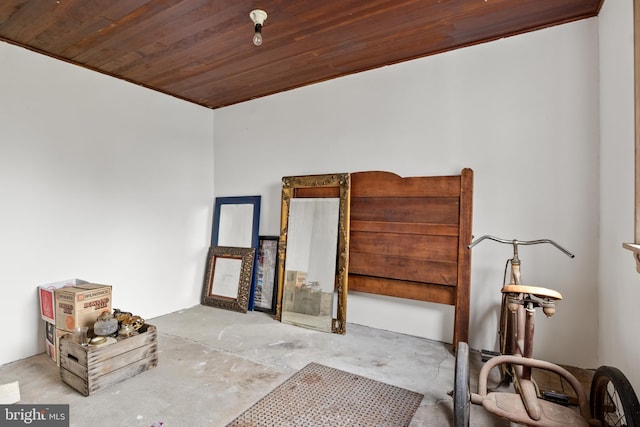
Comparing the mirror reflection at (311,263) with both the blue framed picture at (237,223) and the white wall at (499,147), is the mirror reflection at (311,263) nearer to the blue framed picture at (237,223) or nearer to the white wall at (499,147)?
the white wall at (499,147)

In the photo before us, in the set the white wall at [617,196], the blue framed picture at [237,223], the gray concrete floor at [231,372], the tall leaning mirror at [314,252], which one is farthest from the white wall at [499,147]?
the blue framed picture at [237,223]

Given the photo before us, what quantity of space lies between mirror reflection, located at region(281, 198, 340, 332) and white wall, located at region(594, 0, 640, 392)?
210cm

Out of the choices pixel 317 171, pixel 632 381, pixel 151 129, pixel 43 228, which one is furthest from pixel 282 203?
pixel 632 381

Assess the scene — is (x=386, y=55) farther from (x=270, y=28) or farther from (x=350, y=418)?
(x=350, y=418)

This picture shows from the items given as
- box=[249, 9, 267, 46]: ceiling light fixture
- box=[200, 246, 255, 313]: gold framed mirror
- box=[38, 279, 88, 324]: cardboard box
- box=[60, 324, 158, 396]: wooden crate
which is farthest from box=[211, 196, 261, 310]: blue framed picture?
box=[249, 9, 267, 46]: ceiling light fixture

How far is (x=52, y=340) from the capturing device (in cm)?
266

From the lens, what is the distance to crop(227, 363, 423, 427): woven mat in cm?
187

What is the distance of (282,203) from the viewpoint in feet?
12.2

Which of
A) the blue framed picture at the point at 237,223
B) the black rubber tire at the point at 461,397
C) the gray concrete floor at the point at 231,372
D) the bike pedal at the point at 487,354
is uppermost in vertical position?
the blue framed picture at the point at 237,223

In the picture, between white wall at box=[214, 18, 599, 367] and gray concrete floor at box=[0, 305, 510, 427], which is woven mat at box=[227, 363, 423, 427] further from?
white wall at box=[214, 18, 599, 367]

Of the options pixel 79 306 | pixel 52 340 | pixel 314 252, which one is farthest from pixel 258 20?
pixel 52 340

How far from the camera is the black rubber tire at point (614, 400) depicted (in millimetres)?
1312

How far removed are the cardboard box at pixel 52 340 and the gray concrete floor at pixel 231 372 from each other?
0.06 metres

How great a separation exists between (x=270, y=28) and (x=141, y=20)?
938mm
